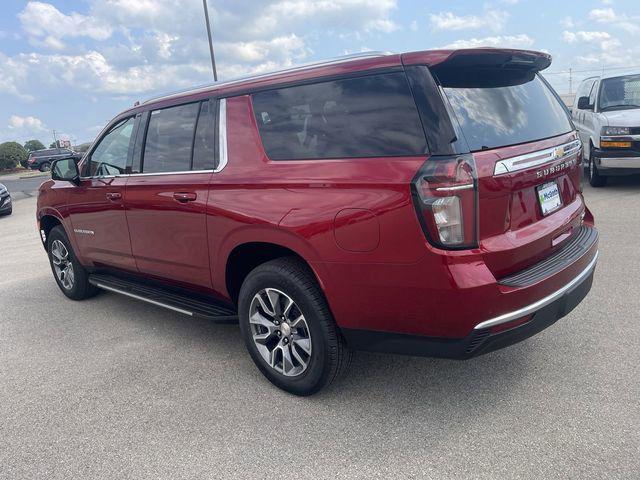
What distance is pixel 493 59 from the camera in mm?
2783

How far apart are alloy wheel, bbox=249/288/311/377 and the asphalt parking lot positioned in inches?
8.3

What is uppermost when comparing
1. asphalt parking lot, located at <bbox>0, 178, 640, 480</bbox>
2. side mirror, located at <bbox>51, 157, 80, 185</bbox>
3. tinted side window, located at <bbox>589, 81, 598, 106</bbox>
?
tinted side window, located at <bbox>589, 81, 598, 106</bbox>

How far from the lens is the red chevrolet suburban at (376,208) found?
2.53 metres

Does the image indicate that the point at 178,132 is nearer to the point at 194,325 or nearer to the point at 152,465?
the point at 194,325

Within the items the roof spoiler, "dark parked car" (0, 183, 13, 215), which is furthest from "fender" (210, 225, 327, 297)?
"dark parked car" (0, 183, 13, 215)

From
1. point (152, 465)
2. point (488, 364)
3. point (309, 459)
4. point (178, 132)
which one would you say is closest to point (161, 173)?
point (178, 132)

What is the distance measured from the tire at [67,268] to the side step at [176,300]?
→ 623mm

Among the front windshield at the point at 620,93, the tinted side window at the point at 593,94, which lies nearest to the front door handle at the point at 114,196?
the front windshield at the point at 620,93

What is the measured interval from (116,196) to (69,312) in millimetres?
1525

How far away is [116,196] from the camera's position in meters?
4.32

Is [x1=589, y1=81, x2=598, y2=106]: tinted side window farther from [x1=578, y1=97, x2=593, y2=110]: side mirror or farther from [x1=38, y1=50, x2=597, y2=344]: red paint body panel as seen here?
[x1=38, y1=50, x2=597, y2=344]: red paint body panel

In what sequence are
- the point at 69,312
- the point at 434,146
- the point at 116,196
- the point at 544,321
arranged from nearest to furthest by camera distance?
the point at 434,146
the point at 544,321
the point at 116,196
the point at 69,312

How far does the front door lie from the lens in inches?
171

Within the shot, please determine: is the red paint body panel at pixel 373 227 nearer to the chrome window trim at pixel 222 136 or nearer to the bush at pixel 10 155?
the chrome window trim at pixel 222 136
